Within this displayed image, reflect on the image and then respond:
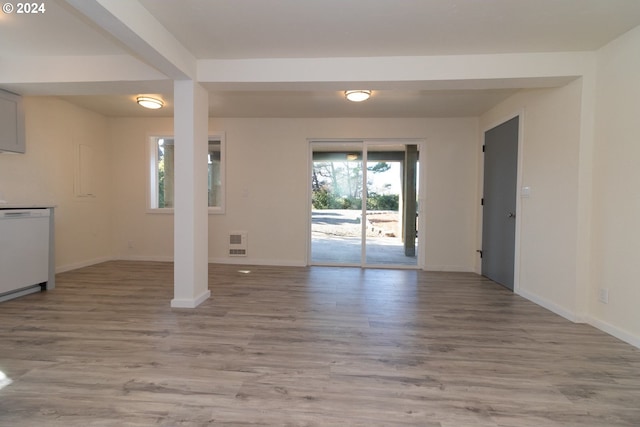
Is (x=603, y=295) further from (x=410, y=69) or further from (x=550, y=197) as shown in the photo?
(x=410, y=69)

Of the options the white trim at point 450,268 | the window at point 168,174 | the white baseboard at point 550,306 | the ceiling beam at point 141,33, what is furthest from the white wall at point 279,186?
the ceiling beam at point 141,33

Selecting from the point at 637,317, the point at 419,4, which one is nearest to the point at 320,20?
the point at 419,4

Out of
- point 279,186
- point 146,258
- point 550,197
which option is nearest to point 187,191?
point 279,186

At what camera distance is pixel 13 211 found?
3037 mm

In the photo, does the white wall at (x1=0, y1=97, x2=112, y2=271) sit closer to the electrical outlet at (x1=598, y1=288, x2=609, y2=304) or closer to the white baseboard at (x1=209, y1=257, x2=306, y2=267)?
the white baseboard at (x1=209, y1=257, x2=306, y2=267)

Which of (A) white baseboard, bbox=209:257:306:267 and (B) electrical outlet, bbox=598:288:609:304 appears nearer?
(B) electrical outlet, bbox=598:288:609:304

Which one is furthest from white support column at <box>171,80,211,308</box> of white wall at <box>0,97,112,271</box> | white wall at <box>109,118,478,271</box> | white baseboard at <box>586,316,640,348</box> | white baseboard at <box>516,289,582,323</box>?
white baseboard at <box>586,316,640,348</box>

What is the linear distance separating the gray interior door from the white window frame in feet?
13.6

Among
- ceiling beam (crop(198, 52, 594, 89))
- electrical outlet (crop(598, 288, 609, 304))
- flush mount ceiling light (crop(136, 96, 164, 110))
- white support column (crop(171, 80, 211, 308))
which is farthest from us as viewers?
flush mount ceiling light (crop(136, 96, 164, 110))

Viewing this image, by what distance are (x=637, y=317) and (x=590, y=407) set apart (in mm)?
1232

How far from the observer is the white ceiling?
2.07 m

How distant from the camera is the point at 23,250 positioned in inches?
124

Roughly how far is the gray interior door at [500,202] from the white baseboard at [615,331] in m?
1.10

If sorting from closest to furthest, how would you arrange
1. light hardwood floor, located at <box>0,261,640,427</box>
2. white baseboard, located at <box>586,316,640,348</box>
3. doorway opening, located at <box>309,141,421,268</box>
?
1. light hardwood floor, located at <box>0,261,640,427</box>
2. white baseboard, located at <box>586,316,640,348</box>
3. doorway opening, located at <box>309,141,421,268</box>
